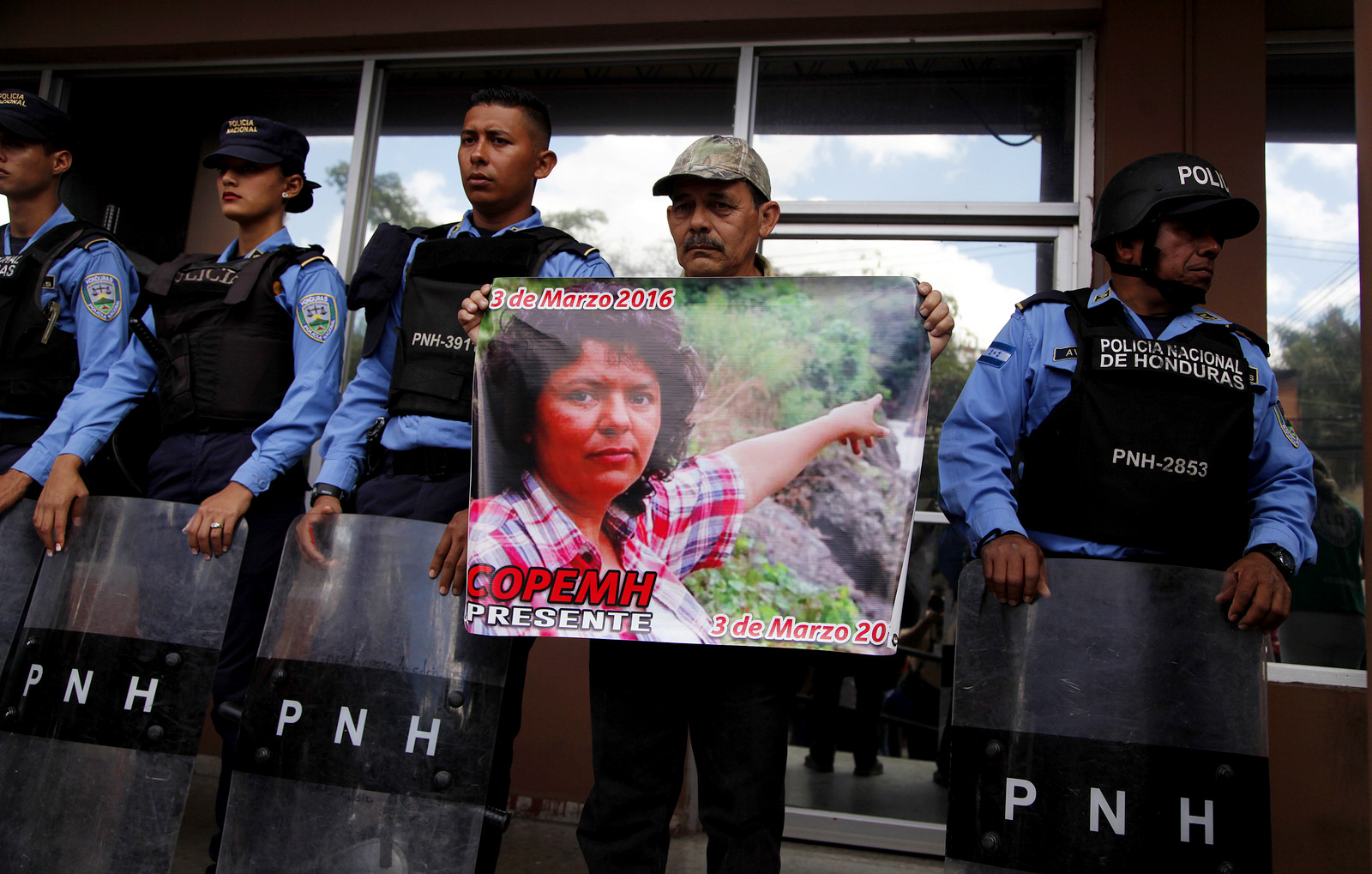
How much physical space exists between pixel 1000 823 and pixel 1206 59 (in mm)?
2834

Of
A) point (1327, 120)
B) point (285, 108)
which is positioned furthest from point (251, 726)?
point (1327, 120)

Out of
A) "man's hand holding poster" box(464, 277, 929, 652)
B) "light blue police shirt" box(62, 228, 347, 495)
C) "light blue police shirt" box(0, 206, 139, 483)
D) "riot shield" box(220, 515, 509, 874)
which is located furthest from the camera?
"light blue police shirt" box(0, 206, 139, 483)

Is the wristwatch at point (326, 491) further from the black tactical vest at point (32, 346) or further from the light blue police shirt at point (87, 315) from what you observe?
the black tactical vest at point (32, 346)

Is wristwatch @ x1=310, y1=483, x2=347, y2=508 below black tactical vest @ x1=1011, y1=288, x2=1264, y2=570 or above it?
below

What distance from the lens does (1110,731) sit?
5.65 feet

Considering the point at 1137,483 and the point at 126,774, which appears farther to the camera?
the point at 126,774

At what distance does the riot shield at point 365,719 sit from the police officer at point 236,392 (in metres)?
0.49

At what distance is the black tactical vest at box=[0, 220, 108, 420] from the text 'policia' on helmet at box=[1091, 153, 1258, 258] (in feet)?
9.54

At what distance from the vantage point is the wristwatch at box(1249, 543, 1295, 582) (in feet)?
6.01

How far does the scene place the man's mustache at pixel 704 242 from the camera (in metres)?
2.13

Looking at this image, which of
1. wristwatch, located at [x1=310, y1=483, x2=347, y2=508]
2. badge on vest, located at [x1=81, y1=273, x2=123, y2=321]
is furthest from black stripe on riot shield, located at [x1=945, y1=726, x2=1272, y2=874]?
badge on vest, located at [x1=81, y1=273, x2=123, y2=321]

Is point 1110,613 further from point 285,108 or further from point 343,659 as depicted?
point 285,108

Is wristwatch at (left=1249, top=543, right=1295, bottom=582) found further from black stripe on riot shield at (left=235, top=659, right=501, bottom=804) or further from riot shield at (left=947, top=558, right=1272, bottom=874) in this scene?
black stripe on riot shield at (left=235, top=659, right=501, bottom=804)

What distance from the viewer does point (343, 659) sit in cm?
202
